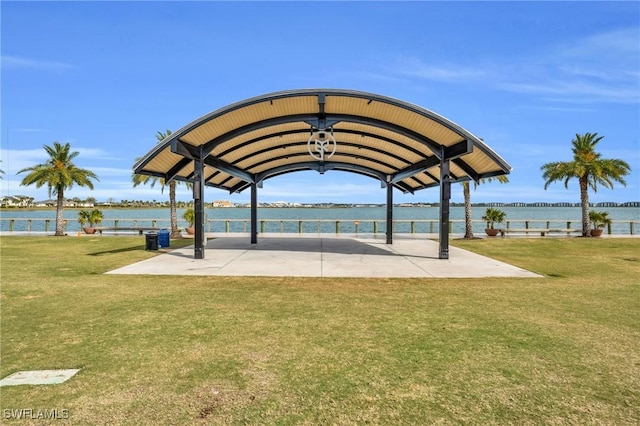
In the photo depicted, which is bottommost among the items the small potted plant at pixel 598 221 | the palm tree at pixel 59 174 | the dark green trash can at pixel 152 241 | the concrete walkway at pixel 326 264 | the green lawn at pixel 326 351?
the green lawn at pixel 326 351

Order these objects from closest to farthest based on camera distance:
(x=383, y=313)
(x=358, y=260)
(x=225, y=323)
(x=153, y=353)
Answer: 1. (x=153, y=353)
2. (x=225, y=323)
3. (x=383, y=313)
4. (x=358, y=260)

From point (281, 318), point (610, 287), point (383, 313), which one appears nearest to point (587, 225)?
point (610, 287)

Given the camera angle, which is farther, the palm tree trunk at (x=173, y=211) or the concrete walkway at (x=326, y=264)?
the palm tree trunk at (x=173, y=211)

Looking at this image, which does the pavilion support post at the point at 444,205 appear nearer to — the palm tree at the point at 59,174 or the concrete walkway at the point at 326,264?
the concrete walkway at the point at 326,264

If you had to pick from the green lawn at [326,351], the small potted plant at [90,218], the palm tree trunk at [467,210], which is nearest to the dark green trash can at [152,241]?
the green lawn at [326,351]

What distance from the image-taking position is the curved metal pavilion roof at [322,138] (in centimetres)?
1326

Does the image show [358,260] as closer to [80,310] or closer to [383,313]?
[383,313]

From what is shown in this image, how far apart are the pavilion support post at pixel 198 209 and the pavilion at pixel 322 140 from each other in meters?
0.04

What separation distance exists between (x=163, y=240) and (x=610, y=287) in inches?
755

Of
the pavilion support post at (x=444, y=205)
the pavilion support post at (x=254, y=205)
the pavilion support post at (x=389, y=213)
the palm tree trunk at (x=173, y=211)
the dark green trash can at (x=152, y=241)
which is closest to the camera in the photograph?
the pavilion support post at (x=444, y=205)

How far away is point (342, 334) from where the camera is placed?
6016 mm

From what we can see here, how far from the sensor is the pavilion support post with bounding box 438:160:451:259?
1530 centimetres

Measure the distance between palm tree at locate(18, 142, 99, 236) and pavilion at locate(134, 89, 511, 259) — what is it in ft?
51.1

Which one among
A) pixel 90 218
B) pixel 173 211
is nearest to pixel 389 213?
pixel 173 211
